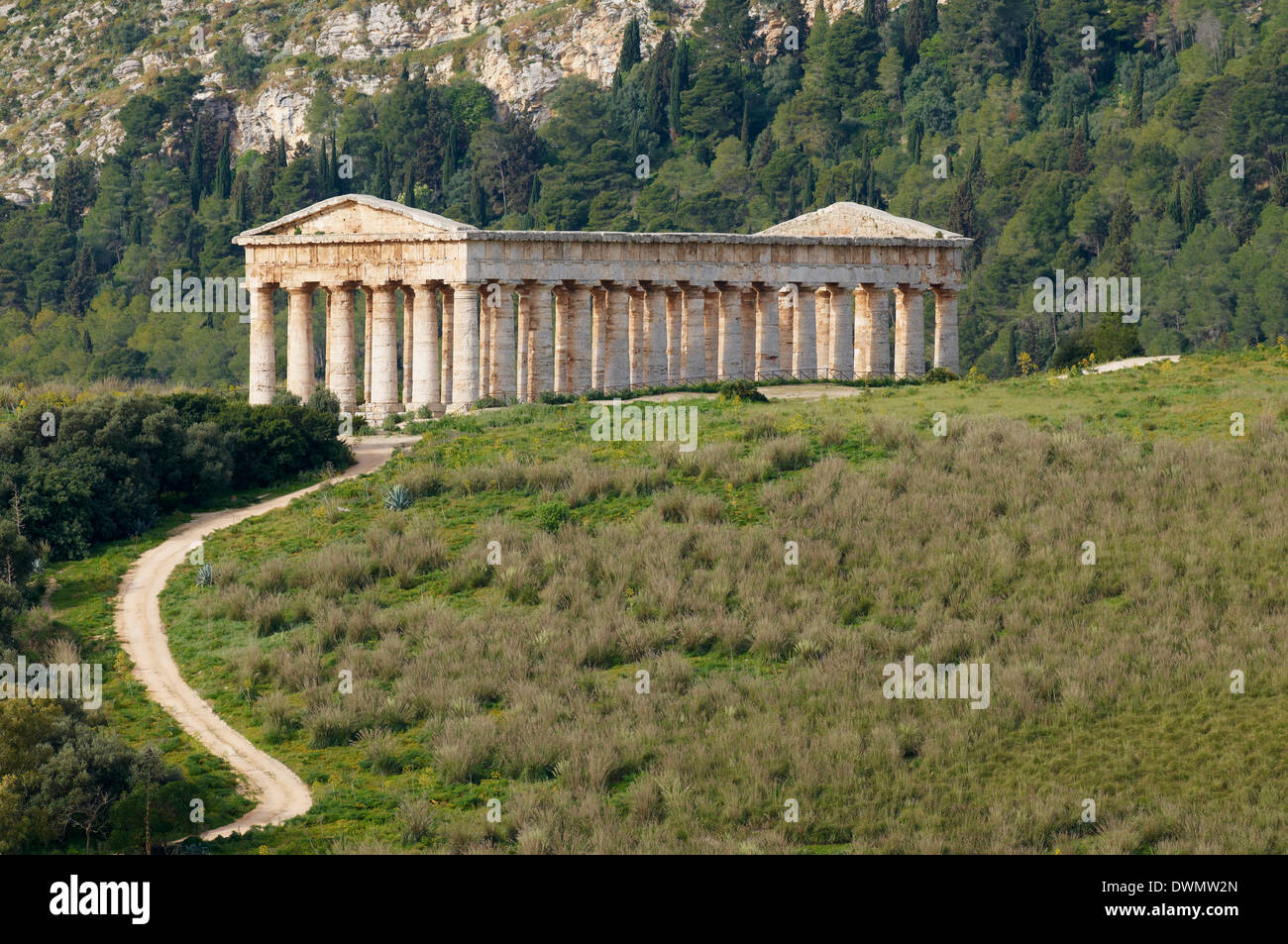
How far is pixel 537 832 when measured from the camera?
112ft

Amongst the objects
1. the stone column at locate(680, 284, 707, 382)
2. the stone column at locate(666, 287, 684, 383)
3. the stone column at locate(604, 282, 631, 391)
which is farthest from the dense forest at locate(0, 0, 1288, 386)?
the stone column at locate(604, 282, 631, 391)

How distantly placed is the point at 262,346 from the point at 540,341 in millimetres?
11152

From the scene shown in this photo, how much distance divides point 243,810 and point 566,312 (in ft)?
155

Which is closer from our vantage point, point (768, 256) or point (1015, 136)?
point (768, 256)

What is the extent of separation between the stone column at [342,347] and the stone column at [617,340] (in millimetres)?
9875

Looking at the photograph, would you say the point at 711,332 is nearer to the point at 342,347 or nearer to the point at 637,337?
the point at 637,337

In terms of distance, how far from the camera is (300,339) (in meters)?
82.3

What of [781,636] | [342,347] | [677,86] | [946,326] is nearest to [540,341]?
[342,347]

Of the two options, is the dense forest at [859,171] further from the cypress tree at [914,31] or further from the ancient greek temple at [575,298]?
the ancient greek temple at [575,298]

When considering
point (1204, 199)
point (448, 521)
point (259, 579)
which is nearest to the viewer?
point (259, 579)

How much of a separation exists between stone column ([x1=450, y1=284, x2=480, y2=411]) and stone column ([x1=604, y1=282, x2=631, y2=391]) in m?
5.35

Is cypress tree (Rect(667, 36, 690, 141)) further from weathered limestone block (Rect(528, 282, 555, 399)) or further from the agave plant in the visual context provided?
the agave plant

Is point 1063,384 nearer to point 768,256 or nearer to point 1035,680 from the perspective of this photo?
point 768,256

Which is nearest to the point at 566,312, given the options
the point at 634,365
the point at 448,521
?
the point at 634,365
